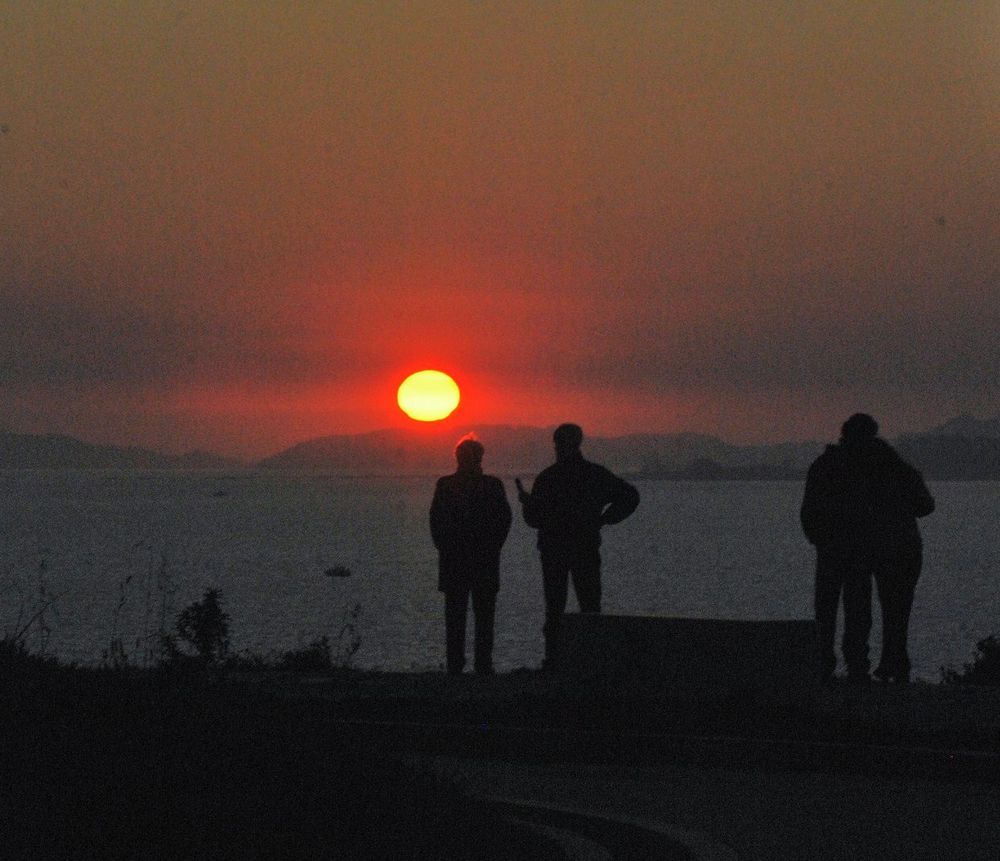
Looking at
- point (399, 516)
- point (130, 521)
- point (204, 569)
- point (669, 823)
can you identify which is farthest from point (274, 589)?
point (399, 516)

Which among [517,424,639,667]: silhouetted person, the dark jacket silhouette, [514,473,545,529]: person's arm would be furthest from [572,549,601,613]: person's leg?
the dark jacket silhouette

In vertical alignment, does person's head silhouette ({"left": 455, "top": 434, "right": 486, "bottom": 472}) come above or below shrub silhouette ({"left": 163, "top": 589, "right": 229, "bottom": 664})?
above

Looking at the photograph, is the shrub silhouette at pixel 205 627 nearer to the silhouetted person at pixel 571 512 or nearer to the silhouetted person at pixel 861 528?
the silhouetted person at pixel 571 512

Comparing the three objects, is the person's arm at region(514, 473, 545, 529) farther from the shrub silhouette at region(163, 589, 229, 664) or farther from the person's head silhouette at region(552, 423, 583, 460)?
the shrub silhouette at region(163, 589, 229, 664)

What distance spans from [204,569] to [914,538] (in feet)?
211

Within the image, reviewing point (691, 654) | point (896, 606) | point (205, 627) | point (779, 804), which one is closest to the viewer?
point (779, 804)

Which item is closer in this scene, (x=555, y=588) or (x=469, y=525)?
(x=555, y=588)

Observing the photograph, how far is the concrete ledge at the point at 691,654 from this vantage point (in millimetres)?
12023

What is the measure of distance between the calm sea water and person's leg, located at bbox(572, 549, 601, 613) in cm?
132

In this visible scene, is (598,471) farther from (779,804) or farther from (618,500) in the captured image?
(779,804)

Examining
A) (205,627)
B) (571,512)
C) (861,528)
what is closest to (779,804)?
(861,528)

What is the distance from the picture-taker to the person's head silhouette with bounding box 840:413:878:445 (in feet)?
42.4

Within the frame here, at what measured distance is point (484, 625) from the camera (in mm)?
14719

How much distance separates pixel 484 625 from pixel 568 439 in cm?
184
